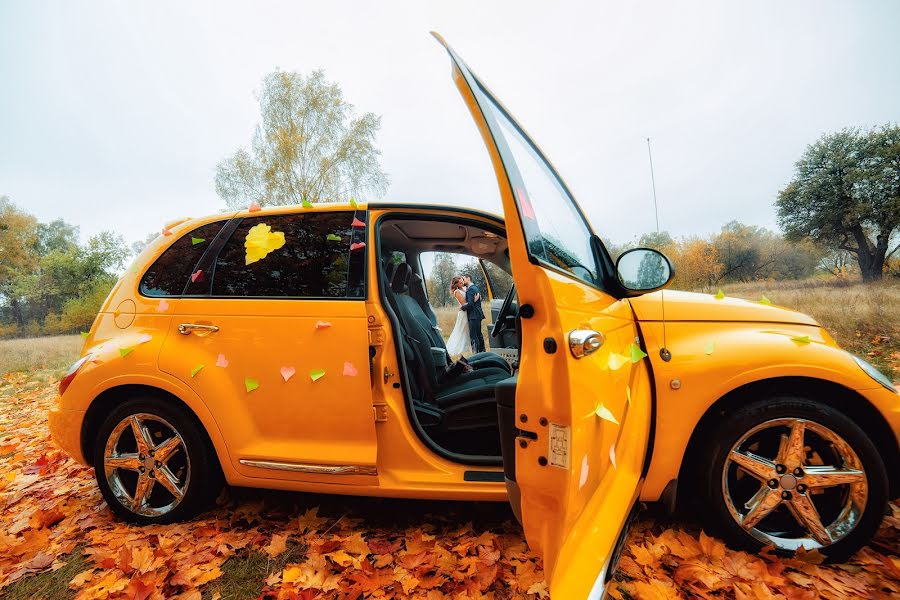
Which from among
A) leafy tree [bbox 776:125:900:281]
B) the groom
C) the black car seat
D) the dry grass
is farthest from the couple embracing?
leafy tree [bbox 776:125:900:281]

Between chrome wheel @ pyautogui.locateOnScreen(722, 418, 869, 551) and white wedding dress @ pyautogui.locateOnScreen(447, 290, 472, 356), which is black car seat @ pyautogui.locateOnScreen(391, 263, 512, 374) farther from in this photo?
white wedding dress @ pyautogui.locateOnScreen(447, 290, 472, 356)

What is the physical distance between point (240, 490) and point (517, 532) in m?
1.87

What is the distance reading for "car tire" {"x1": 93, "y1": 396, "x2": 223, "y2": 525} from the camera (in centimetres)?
234

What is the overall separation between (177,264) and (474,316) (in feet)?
13.4

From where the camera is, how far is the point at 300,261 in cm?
237

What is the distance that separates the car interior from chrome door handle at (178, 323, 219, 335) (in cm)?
96

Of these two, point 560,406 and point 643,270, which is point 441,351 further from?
point 560,406

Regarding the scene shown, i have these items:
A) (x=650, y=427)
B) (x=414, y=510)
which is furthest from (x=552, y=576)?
(x=414, y=510)

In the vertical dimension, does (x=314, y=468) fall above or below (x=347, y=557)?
above

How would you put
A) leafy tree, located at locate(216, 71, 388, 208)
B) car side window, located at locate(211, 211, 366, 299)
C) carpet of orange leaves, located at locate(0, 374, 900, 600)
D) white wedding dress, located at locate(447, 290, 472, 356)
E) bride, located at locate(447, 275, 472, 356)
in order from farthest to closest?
1. leafy tree, located at locate(216, 71, 388, 208)
2. white wedding dress, located at locate(447, 290, 472, 356)
3. bride, located at locate(447, 275, 472, 356)
4. car side window, located at locate(211, 211, 366, 299)
5. carpet of orange leaves, located at locate(0, 374, 900, 600)

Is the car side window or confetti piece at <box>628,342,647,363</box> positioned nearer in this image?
confetti piece at <box>628,342,647,363</box>

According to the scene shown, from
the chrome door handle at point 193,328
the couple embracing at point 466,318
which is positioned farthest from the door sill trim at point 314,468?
the couple embracing at point 466,318

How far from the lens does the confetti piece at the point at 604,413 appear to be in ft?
4.68

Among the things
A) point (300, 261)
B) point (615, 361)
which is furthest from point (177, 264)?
point (615, 361)
